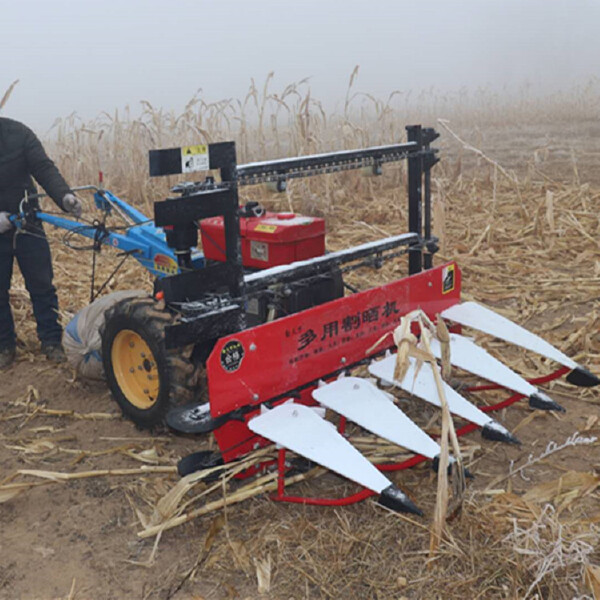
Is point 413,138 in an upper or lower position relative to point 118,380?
upper

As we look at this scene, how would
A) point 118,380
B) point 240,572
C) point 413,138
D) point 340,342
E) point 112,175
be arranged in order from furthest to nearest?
point 112,175
point 413,138
point 118,380
point 340,342
point 240,572

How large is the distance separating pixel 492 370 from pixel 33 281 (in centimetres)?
351

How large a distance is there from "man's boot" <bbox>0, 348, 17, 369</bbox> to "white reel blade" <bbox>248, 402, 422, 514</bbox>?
306 centimetres

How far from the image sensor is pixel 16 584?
3.09 meters

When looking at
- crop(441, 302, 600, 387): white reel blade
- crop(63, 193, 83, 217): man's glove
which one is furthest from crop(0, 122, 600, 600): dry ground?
crop(63, 193, 83, 217): man's glove

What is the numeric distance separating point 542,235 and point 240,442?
568 centimetres

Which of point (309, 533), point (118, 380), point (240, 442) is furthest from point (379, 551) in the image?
point (118, 380)

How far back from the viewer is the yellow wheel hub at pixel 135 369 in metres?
4.26

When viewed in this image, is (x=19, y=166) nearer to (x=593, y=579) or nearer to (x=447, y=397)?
(x=447, y=397)

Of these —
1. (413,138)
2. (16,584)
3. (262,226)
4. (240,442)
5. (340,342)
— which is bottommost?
(16,584)

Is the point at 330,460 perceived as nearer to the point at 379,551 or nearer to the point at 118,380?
the point at 379,551

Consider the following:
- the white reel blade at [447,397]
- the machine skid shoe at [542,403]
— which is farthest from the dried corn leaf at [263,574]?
the machine skid shoe at [542,403]

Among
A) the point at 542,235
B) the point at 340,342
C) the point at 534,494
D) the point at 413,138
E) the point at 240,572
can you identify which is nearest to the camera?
the point at 240,572

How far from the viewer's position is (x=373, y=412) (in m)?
3.43
